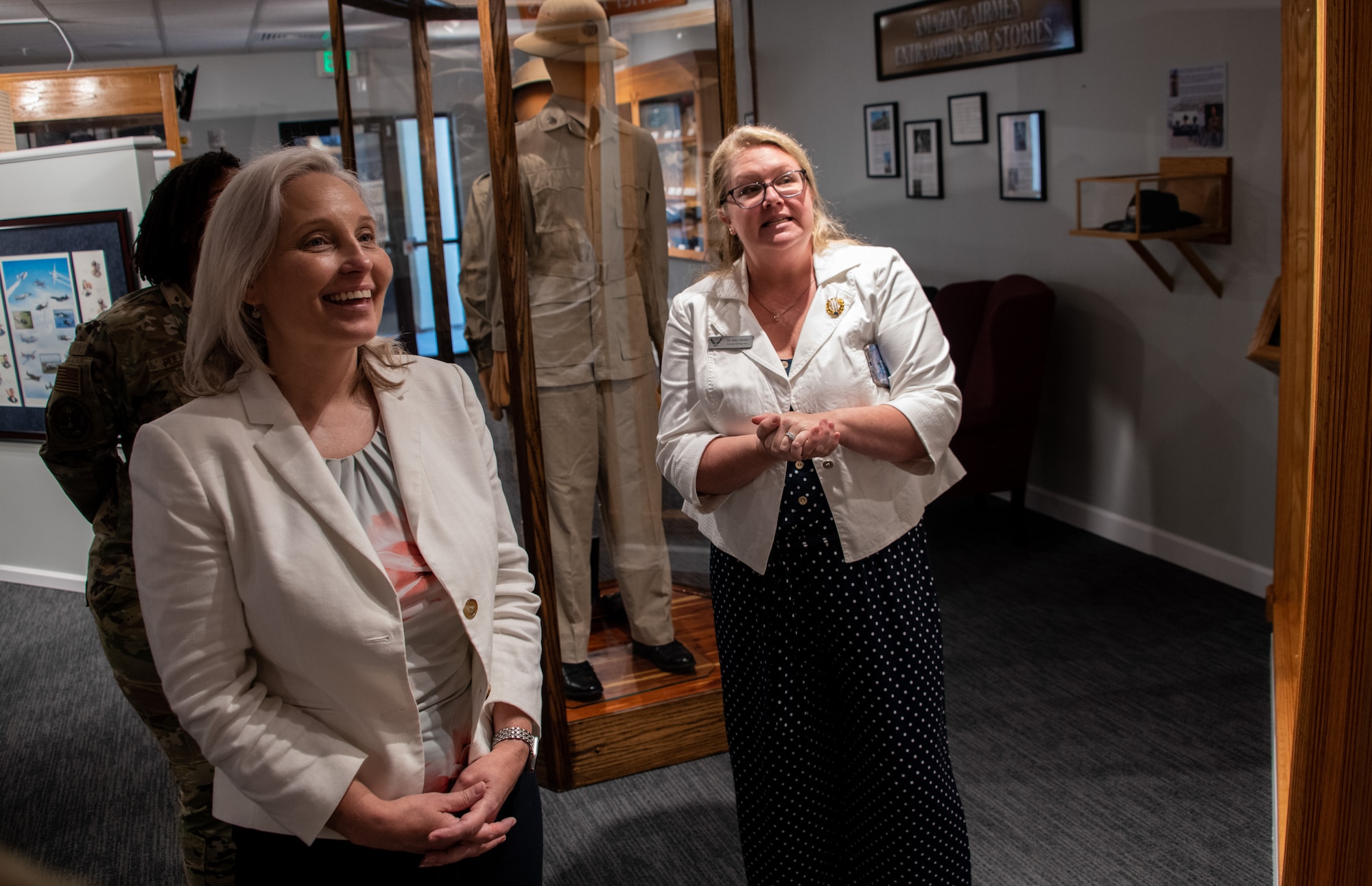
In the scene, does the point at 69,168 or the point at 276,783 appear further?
the point at 69,168

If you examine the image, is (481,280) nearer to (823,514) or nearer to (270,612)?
(823,514)

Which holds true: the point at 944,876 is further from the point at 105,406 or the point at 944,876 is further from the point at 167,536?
the point at 105,406

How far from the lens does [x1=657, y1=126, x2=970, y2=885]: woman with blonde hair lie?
1.96m

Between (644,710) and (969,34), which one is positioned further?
(969,34)

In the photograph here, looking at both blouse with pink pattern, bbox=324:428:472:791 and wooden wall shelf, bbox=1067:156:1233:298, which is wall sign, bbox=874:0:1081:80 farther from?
blouse with pink pattern, bbox=324:428:472:791

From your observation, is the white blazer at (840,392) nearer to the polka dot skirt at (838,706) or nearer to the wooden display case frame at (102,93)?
the polka dot skirt at (838,706)

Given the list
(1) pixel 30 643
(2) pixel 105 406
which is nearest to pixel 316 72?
(1) pixel 30 643

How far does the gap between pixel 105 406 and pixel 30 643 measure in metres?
3.12

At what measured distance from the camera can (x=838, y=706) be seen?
2.05 metres

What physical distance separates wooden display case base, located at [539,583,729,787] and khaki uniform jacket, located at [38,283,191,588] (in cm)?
140

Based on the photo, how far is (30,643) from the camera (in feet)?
14.4

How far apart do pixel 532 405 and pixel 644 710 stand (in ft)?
3.12

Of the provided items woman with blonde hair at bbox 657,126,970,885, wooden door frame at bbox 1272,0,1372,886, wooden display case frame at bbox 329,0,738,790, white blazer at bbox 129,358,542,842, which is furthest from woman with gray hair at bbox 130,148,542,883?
wooden display case frame at bbox 329,0,738,790

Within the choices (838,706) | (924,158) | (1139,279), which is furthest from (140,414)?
(924,158)
